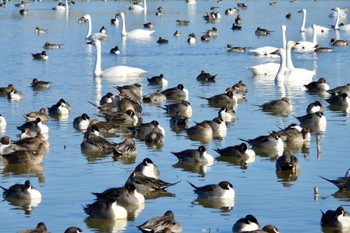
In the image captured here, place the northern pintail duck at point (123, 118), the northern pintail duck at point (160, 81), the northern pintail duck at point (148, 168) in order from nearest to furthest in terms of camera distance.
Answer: the northern pintail duck at point (148, 168), the northern pintail duck at point (123, 118), the northern pintail duck at point (160, 81)

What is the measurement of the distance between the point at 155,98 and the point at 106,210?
13.1 m

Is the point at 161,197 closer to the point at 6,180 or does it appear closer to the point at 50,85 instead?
the point at 6,180

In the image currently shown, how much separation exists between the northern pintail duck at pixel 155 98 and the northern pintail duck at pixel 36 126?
19.1 ft

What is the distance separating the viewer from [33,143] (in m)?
19.4

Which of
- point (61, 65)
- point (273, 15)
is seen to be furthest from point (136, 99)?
point (273, 15)


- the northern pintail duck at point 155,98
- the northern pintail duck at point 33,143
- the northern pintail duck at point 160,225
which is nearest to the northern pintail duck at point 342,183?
the northern pintail duck at point 160,225

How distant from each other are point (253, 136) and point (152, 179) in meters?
5.62

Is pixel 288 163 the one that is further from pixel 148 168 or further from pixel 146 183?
pixel 146 183

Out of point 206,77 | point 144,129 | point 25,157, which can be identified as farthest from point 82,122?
point 206,77

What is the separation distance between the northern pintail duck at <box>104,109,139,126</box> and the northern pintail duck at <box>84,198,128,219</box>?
8923mm

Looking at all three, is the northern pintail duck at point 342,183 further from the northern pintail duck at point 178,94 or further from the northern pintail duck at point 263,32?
the northern pintail duck at point 263,32

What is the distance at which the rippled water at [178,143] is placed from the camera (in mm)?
14391

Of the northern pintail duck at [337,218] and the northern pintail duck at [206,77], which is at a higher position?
the northern pintail duck at [337,218]

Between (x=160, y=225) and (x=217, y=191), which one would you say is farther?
(x=217, y=191)
